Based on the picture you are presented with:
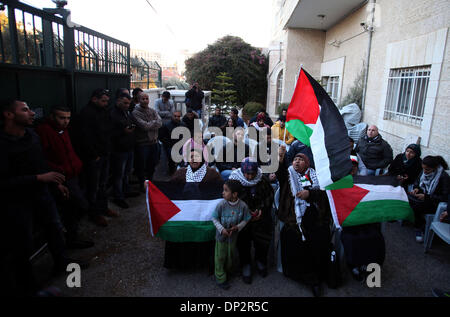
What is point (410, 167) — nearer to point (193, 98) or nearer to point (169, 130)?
point (169, 130)

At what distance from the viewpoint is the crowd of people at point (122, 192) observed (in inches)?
117

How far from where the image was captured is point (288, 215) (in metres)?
3.66

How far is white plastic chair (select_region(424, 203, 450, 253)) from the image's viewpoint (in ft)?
12.9

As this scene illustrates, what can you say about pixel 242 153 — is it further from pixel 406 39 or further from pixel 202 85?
pixel 202 85

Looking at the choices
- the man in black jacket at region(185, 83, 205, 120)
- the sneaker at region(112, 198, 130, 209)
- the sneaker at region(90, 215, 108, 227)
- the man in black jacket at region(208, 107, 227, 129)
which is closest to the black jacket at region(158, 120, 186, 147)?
the man in black jacket at region(208, 107, 227, 129)

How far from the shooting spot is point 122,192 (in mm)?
5668

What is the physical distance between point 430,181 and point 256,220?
3.00 meters

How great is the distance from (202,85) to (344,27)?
13.3m

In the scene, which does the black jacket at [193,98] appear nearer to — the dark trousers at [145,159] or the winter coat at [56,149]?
the dark trousers at [145,159]

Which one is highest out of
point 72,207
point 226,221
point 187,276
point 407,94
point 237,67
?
point 237,67

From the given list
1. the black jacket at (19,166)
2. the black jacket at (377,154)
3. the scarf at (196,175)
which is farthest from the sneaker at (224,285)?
the black jacket at (377,154)

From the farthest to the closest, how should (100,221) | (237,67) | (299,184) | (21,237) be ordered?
1. (237,67)
2. (100,221)
3. (299,184)
4. (21,237)

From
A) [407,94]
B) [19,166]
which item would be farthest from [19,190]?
Answer: [407,94]

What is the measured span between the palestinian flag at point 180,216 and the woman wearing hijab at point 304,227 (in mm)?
852
